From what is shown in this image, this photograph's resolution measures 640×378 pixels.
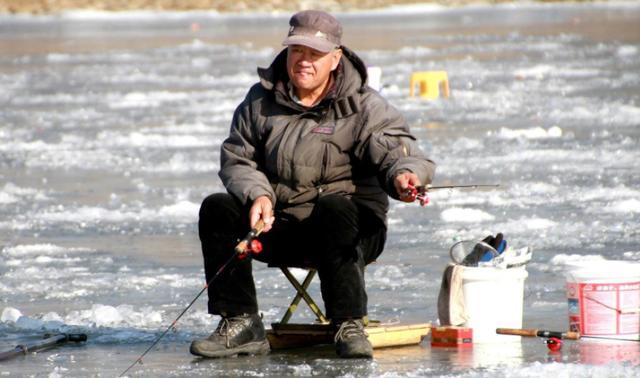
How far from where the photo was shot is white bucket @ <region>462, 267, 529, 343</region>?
6.19 m

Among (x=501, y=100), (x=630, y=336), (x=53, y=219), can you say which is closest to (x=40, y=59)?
(x=501, y=100)

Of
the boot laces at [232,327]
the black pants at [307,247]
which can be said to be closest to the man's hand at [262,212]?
the black pants at [307,247]

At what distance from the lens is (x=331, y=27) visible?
6.27m

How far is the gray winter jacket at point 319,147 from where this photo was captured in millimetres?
6199

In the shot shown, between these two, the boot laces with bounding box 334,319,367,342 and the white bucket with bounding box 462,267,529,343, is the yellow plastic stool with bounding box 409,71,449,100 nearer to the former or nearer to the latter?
the white bucket with bounding box 462,267,529,343

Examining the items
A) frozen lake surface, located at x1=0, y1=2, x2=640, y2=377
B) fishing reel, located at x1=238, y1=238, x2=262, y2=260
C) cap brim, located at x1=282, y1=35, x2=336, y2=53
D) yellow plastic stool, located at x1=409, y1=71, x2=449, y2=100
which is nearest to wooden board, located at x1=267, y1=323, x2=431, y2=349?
frozen lake surface, located at x1=0, y1=2, x2=640, y2=377

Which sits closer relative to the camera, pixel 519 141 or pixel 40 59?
pixel 519 141

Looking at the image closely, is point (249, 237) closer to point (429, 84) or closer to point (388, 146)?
point (388, 146)

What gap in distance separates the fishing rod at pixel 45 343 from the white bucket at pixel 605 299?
212 cm

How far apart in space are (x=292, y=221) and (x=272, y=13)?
47.0 meters

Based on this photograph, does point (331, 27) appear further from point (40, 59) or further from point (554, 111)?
point (40, 59)

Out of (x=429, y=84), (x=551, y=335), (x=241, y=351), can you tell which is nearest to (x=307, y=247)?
(x=241, y=351)

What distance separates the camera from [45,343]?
6535mm

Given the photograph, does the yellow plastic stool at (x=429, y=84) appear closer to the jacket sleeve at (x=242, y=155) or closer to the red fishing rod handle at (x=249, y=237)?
the jacket sleeve at (x=242, y=155)
